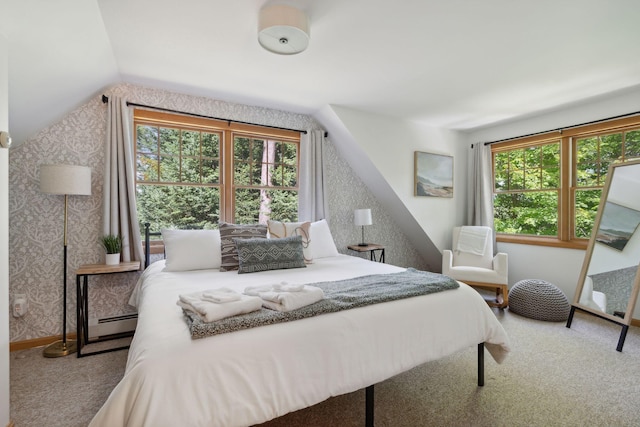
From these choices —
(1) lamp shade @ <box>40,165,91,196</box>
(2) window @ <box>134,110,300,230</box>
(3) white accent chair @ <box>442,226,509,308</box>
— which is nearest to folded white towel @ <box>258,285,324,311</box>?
(1) lamp shade @ <box>40,165,91,196</box>

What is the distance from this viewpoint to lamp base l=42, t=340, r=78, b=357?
2.35 metres

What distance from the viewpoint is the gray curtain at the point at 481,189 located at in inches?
169

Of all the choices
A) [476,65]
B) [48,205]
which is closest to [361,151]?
[476,65]

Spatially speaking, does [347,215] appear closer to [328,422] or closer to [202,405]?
[328,422]

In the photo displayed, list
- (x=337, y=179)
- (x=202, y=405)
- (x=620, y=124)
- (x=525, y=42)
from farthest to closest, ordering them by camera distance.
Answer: (x=337, y=179)
(x=620, y=124)
(x=525, y=42)
(x=202, y=405)

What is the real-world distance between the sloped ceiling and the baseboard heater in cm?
170

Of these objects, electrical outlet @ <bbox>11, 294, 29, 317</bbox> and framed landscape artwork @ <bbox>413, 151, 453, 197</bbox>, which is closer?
electrical outlet @ <bbox>11, 294, 29, 317</bbox>

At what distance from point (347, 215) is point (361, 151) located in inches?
35.2

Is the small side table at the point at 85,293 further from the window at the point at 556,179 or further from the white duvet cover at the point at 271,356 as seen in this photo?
the window at the point at 556,179

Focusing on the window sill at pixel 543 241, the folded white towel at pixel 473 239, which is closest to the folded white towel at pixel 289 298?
the folded white towel at pixel 473 239

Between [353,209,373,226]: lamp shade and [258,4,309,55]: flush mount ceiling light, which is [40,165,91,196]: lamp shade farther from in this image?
[353,209,373,226]: lamp shade

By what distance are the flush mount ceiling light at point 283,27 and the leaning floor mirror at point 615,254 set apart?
340 cm

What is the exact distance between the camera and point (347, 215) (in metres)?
4.07

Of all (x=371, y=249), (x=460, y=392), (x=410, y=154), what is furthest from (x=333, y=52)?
(x=460, y=392)
